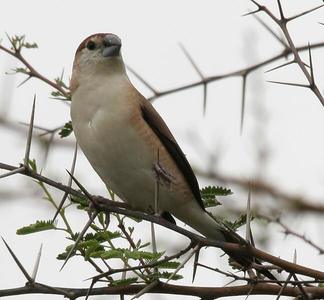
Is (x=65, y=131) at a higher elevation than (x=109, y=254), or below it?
higher

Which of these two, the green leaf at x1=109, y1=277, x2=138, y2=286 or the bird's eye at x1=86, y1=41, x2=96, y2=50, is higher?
the bird's eye at x1=86, y1=41, x2=96, y2=50

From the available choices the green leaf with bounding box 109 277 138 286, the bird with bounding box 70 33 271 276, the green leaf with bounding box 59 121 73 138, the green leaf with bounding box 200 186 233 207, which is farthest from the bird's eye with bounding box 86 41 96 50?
the green leaf with bounding box 109 277 138 286

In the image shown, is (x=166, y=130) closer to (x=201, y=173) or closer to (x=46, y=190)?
(x=46, y=190)

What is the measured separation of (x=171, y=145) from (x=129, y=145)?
32 cm

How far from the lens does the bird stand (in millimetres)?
4273

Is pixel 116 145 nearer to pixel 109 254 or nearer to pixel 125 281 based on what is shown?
pixel 109 254

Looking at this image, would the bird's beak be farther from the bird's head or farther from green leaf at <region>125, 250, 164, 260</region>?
green leaf at <region>125, 250, 164, 260</region>

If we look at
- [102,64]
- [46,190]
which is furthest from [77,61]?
[46,190]

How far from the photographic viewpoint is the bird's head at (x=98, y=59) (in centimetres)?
477

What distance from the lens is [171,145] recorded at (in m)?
4.48

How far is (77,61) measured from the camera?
5000 millimetres

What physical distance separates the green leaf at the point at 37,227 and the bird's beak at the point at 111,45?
180 cm

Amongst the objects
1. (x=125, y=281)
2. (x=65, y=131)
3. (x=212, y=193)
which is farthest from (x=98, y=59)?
(x=125, y=281)

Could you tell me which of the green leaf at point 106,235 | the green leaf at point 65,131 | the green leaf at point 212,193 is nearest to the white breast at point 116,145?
the green leaf at point 65,131
